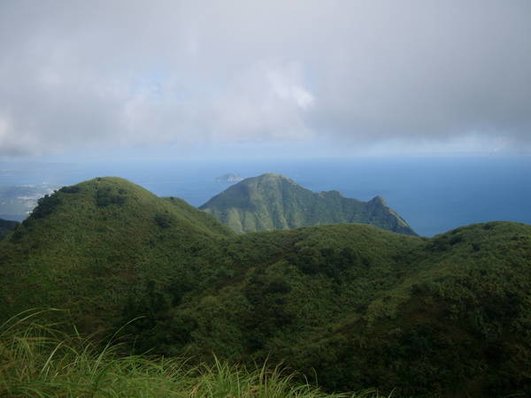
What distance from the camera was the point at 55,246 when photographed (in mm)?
54562

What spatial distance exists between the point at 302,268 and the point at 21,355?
42.3 metres

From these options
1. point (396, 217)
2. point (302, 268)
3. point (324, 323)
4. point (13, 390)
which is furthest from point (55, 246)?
point (396, 217)

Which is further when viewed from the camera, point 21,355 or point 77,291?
point 77,291

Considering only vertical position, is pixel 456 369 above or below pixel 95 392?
below

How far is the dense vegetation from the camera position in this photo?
1063 inches

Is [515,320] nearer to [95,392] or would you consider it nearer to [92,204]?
[95,392]

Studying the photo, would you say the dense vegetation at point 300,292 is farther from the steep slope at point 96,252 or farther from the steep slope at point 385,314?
the steep slope at point 96,252

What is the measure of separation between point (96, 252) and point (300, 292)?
32423 mm

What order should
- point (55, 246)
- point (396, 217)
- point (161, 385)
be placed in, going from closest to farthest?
point (161, 385) → point (55, 246) → point (396, 217)

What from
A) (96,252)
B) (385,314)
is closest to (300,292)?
(385,314)

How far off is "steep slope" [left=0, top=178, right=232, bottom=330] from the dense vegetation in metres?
0.23

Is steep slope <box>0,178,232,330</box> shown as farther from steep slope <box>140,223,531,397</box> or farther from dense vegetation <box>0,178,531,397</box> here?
steep slope <box>140,223,531,397</box>

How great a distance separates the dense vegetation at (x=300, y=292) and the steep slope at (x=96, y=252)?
234mm

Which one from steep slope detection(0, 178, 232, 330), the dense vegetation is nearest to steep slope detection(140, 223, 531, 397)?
the dense vegetation
